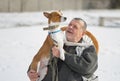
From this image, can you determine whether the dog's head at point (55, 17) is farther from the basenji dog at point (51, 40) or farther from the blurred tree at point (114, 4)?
the blurred tree at point (114, 4)

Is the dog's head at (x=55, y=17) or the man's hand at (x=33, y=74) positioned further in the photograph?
the man's hand at (x=33, y=74)

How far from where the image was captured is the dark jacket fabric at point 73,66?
3578 millimetres

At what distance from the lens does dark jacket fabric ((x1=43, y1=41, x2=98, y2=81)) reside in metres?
3.58

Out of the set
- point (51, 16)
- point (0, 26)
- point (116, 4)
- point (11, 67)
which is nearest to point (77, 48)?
point (51, 16)

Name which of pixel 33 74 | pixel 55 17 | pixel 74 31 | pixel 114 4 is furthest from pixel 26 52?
pixel 114 4

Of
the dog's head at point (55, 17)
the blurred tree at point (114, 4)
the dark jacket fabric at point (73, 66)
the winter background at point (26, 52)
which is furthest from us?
the blurred tree at point (114, 4)

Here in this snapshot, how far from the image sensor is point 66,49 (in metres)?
3.75

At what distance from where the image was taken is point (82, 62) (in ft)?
11.7

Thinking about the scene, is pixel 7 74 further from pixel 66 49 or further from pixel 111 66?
pixel 66 49

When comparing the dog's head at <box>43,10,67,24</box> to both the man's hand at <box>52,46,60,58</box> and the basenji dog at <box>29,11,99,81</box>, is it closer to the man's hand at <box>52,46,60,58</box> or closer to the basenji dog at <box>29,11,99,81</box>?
the basenji dog at <box>29,11,99,81</box>

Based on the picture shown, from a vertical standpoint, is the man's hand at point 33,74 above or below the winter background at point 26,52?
above

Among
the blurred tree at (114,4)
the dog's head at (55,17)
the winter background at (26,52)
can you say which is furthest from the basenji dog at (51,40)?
the blurred tree at (114,4)

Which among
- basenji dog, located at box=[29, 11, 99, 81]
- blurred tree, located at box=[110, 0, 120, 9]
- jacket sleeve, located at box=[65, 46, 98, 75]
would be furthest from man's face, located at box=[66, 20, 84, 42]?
blurred tree, located at box=[110, 0, 120, 9]

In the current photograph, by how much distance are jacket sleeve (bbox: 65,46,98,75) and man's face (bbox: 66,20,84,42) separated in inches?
6.4
